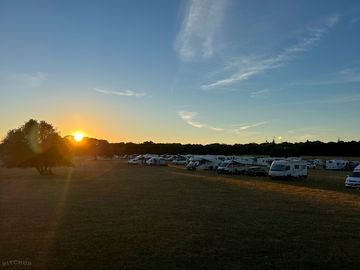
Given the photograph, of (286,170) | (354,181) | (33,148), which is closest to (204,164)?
(286,170)

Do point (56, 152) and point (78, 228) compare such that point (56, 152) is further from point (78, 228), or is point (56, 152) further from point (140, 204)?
point (78, 228)

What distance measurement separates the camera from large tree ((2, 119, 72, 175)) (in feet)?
200

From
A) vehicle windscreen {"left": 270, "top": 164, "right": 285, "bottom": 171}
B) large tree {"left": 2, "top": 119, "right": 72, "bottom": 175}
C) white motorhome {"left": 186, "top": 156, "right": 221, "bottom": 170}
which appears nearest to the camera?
vehicle windscreen {"left": 270, "top": 164, "right": 285, "bottom": 171}

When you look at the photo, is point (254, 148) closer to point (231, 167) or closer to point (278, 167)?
point (231, 167)

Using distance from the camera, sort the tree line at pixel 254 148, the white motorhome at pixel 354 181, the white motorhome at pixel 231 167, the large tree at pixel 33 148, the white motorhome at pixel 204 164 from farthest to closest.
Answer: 1. the tree line at pixel 254 148
2. the white motorhome at pixel 204 164
3. the white motorhome at pixel 231 167
4. the large tree at pixel 33 148
5. the white motorhome at pixel 354 181

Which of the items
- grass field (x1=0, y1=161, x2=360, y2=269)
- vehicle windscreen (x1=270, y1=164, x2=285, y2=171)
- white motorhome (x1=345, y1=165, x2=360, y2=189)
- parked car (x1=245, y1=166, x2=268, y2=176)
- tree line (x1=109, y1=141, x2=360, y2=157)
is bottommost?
grass field (x1=0, y1=161, x2=360, y2=269)

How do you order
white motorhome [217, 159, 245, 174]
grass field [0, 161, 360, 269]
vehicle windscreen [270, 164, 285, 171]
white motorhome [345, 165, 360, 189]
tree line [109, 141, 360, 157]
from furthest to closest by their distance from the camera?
Answer: tree line [109, 141, 360, 157] < white motorhome [217, 159, 245, 174] < vehicle windscreen [270, 164, 285, 171] < white motorhome [345, 165, 360, 189] < grass field [0, 161, 360, 269]

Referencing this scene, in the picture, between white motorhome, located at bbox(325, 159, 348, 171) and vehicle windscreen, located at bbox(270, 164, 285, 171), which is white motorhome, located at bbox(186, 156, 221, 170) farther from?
vehicle windscreen, located at bbox(270, 164, 285, 171)

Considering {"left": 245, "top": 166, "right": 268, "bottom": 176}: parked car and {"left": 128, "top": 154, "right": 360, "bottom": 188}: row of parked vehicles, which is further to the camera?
{"left": 245, "top": 166, "right": 268, "bottom": 176}: parked car

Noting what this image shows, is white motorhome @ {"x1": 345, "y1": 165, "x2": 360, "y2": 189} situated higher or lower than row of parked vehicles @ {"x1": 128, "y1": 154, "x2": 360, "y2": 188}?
lower

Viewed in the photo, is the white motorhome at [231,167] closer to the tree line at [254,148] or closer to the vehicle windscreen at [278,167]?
the vehicle windscreen at [278,167]

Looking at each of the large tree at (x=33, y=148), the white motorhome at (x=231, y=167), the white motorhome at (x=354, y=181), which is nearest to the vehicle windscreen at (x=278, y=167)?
the white motorhome at (x=231, y=167)

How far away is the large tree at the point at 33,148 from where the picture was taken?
61031 mm

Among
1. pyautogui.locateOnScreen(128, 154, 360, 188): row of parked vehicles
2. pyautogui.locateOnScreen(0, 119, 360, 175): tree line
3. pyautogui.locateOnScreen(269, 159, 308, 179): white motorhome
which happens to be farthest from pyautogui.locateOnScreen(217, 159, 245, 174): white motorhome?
pyautogui.locateOnScreen(0, 119, 360, 175): tree line
